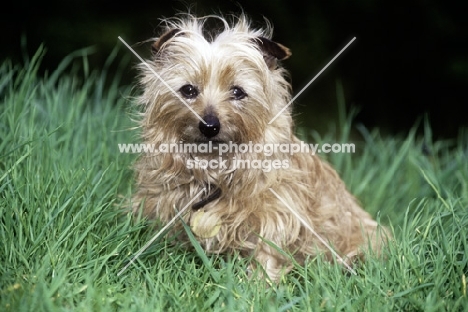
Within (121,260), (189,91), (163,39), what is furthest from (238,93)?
(121,260)

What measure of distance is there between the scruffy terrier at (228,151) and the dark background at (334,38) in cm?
339

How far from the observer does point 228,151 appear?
3.89m

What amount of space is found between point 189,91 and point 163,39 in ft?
1.08

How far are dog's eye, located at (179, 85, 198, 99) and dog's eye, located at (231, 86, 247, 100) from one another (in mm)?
A: 199

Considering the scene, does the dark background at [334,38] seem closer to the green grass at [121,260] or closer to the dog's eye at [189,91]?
the green grass at [121,260]

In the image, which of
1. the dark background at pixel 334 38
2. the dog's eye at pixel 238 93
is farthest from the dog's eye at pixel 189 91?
the dark background at pixel 334 38

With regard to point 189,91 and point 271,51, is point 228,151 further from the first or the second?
point 271,51

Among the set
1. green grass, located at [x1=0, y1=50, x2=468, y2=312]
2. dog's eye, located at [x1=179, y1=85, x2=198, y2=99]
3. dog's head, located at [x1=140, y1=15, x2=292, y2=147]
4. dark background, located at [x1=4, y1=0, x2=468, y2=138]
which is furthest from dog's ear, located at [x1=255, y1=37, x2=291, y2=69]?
dark background, located at [x1=4, y1=0, x2=468, y2=138]

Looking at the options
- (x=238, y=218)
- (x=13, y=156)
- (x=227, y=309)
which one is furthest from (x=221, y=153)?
(x=13, y=156)

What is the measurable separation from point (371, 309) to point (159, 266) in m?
1.07

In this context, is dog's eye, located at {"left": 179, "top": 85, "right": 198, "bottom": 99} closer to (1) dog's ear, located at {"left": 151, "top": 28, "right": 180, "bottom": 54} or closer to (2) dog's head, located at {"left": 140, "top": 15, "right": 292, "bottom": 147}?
(2) dog's head, located at {"left": 140, "top": 15, "right": 292, "bottom": 147}

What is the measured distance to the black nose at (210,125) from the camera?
3656mm

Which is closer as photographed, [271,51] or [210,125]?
[210,125]

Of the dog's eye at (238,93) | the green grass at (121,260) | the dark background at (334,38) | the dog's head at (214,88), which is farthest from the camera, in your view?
the dark background at (334,38)
